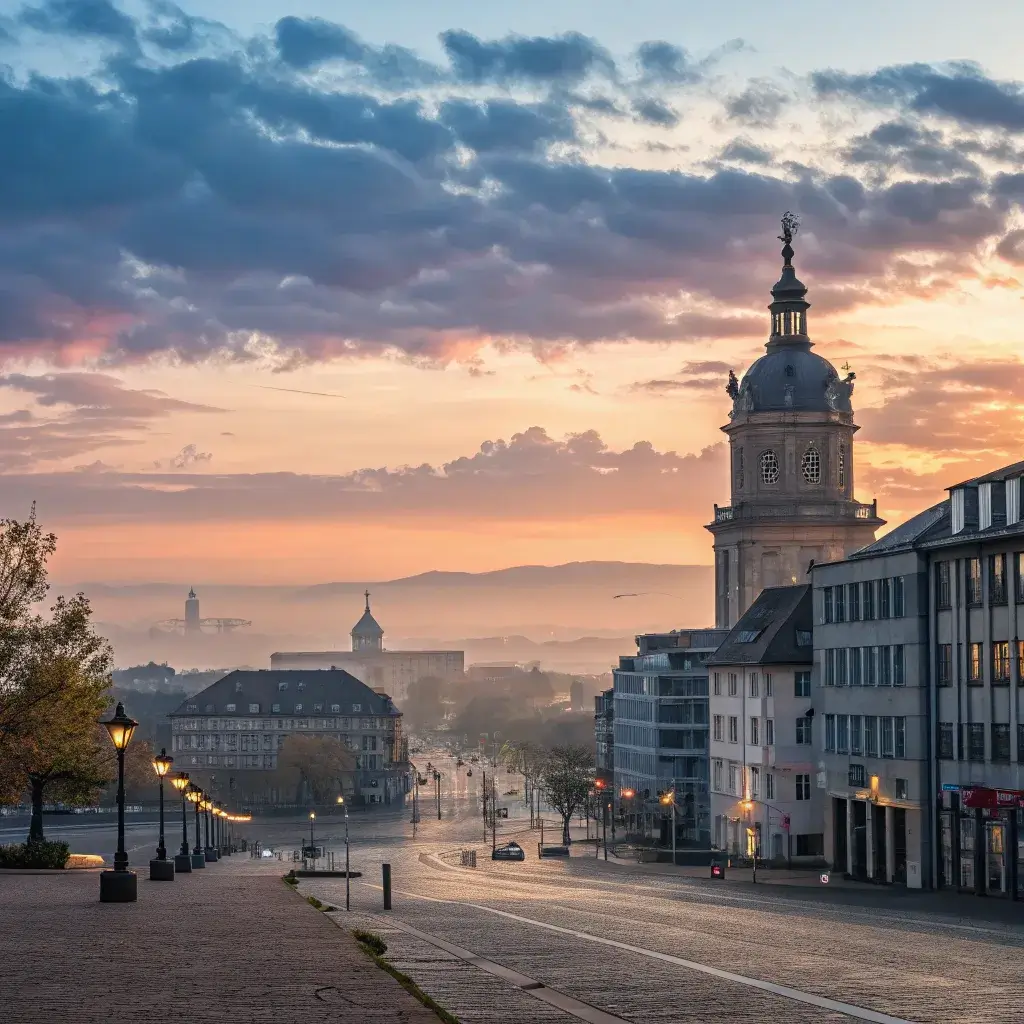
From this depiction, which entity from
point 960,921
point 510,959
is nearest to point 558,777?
point 960,921

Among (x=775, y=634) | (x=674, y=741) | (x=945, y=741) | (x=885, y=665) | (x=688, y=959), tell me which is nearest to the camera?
(x=688, y=959)

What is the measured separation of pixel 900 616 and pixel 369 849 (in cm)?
8269

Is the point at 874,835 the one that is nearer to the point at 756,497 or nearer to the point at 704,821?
the point at 704,821

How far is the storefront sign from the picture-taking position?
232 feet

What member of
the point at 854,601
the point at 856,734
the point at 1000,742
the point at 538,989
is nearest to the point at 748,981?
the point at 538,989

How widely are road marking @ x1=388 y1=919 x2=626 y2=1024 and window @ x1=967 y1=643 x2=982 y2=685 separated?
51420mm

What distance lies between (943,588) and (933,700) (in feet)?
16.7

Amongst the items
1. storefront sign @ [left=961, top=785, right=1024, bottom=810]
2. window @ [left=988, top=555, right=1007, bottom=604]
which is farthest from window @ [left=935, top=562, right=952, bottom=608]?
storefront sign @ [left=961, top=785, right=1024, bottom=810]

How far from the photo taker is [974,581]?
76938 mm

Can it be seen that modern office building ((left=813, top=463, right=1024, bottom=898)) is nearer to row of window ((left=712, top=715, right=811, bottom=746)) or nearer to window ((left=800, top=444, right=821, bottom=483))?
row of window ((left=712, top=715, right=811, bottom=746))

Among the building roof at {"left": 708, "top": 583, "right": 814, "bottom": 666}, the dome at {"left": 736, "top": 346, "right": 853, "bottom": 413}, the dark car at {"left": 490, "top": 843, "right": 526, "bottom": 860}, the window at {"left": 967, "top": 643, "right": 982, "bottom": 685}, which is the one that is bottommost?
the dark car at {"left": 490, "top": 843, "right": 526, "bottom": 860}

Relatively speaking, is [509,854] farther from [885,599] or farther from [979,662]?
[979,662]

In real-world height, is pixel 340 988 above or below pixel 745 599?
below

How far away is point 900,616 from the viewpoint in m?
84.6
